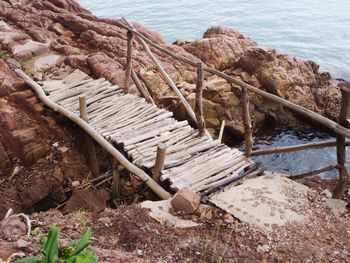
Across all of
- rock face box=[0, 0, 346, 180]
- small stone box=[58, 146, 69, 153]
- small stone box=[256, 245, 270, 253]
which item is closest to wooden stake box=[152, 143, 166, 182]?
small stone box=[256, 245, 270, 253]

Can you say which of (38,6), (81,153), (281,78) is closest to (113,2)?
(38,6)

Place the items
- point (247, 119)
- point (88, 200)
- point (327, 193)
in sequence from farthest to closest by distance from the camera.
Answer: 1. point (88, 200)
2. point (247, 119)
3. point (327, 193)

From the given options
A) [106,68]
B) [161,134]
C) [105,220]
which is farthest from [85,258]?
[106,68]

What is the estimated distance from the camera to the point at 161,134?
691cm

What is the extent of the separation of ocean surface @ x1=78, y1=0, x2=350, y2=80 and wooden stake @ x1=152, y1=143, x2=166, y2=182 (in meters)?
12.5

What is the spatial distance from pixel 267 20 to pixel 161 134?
21673mm

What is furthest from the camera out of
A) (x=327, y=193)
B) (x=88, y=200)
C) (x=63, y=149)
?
(x=63, y=149)

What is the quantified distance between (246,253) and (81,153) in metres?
4.98

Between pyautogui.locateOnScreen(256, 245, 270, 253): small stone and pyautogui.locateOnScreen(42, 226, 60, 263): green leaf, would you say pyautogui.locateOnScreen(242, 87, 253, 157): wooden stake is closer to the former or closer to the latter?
pyautogui.locateOnScreen(256, 245, 270, 253): small stone

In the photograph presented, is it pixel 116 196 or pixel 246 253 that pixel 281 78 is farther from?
pixel 246 253

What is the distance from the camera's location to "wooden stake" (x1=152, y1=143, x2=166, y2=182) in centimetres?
553

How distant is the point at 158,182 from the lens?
602cm

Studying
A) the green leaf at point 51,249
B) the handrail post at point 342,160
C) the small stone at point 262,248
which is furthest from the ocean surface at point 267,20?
the green leaf at point 51,249

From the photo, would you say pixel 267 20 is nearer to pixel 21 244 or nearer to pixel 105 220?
pixel 105 220
